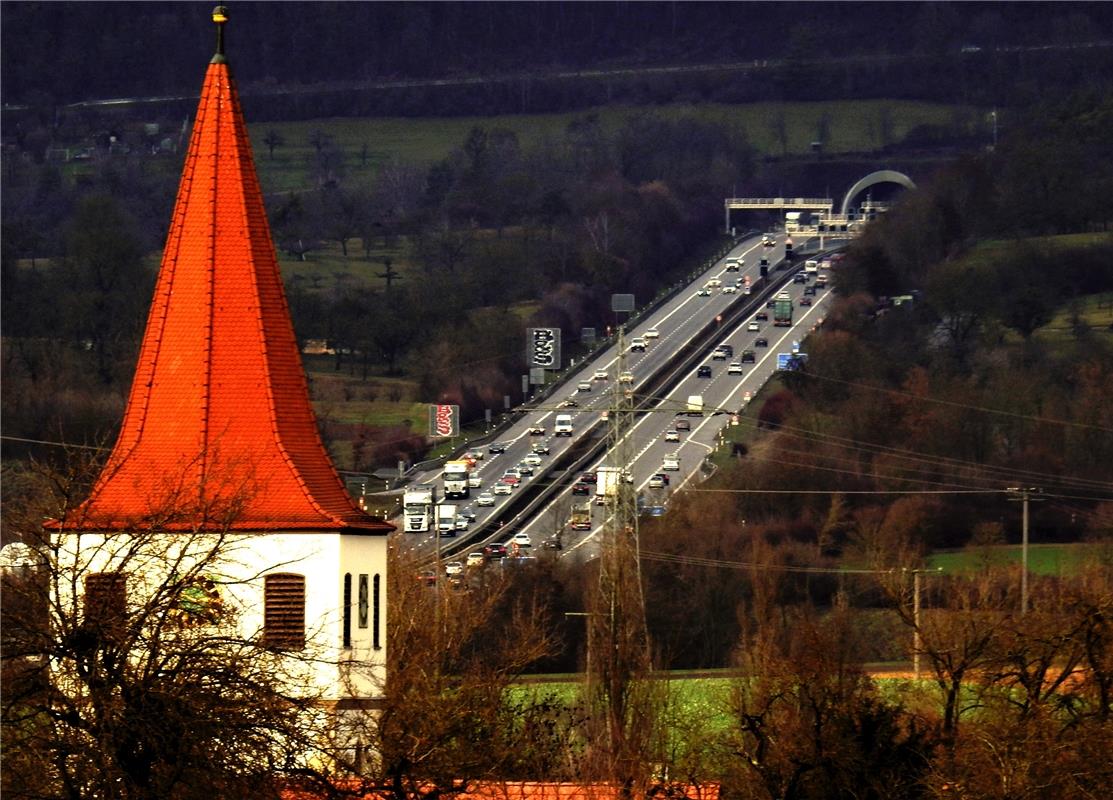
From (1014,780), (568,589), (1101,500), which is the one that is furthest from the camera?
(1101,500)

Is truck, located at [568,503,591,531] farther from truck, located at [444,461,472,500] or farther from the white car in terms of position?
truck, located at [444,461,472,500]

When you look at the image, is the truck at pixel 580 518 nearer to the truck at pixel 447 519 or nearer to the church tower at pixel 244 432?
the truck at pixel 447 519

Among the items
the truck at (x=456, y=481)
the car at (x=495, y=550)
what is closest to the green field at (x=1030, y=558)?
the car at (x=495, y=550)

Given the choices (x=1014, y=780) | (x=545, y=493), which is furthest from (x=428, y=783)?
(x=545, y=493)

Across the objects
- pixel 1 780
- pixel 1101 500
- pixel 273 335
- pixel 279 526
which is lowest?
A: pixel 1 780

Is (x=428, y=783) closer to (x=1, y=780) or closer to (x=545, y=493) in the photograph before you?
(x=1, y=780)

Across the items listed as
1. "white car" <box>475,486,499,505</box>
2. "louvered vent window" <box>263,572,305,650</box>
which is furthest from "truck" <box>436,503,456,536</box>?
"louvered vent window" <box>263,572,305,650</box>
